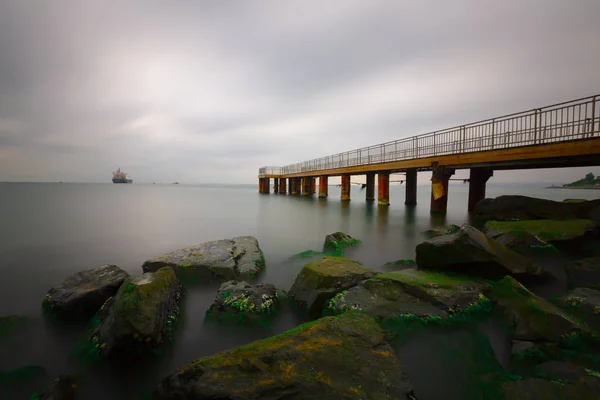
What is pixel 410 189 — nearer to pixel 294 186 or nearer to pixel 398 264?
pixel 398 264

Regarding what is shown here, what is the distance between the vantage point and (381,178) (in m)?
28.0

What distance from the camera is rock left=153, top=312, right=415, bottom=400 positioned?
2.25 meters

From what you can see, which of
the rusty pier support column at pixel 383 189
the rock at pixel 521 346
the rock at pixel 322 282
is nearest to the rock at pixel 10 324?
the rock at pixel 322 282

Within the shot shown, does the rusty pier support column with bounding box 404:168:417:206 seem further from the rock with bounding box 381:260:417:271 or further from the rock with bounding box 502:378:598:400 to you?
the rock with bounding box 502:378:598:400

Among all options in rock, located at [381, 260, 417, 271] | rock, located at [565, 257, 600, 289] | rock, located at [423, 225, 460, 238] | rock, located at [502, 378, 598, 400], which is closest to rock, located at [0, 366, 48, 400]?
rock, located at [502, 378, 598, 400]

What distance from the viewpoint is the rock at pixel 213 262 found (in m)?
6.72

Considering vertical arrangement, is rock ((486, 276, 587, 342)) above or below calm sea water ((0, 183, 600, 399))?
above

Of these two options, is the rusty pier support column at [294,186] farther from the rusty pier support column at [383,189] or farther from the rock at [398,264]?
the rock at [398,264]

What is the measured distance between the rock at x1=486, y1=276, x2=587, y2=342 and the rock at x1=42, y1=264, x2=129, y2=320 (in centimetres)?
724

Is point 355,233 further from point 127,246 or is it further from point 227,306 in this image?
point 127,246

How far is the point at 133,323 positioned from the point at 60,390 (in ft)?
3.09

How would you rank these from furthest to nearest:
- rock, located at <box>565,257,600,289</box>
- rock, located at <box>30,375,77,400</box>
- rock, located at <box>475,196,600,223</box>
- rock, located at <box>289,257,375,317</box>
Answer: rock, located at <box>475,196,600,223</box>
rock, located at <box>565,257,600,289</box>
rock, located at <box>289,257,375,317</box>
rock, located at <box>30,375,77,400</box>

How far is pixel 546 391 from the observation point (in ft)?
8.61

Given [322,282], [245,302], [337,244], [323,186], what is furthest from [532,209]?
[323,186]
